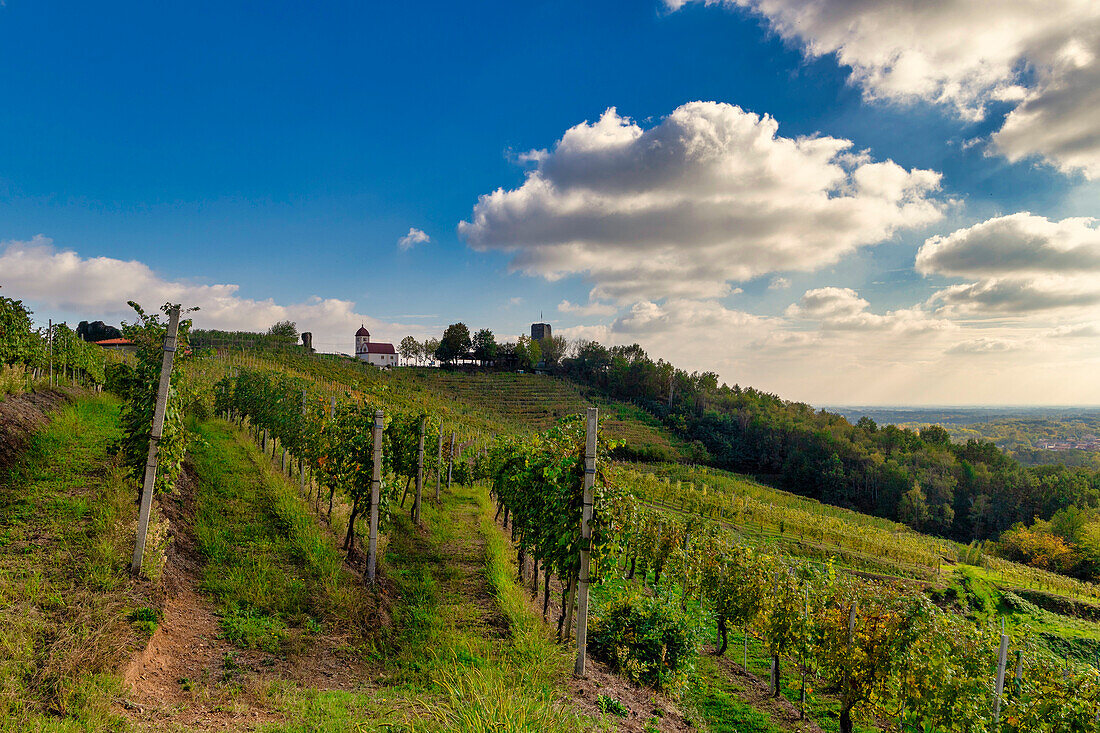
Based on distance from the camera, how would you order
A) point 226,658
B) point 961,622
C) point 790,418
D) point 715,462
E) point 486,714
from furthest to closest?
point 790,418 → point 715,462 → point 961,622 → point 226,658 → point 486,714

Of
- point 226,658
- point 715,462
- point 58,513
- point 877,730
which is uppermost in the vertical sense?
point 58,513

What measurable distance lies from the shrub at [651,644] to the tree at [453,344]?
7770cm

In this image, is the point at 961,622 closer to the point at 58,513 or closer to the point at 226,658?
the point at 226,658

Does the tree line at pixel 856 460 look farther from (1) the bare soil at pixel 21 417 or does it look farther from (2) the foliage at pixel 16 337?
(2) the foliage at pixel 16 337

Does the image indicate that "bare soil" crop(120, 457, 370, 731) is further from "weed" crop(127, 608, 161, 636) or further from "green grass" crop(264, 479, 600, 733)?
"green grass" crop(264, 479, 600, 733)

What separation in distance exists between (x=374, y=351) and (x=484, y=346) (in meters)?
21.8

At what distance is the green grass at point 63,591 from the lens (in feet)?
12.7

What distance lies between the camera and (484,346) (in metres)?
85.1

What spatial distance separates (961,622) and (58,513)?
46.9 feet

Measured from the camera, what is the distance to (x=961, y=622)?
290 inches

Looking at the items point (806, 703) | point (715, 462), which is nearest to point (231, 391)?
point (806, 703)

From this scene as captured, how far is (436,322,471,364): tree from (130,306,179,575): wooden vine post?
76482 mm

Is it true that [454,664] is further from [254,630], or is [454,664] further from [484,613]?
[254,630]

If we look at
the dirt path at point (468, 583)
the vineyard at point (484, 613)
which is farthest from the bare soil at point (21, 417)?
the dirt path at point (468, 583)
